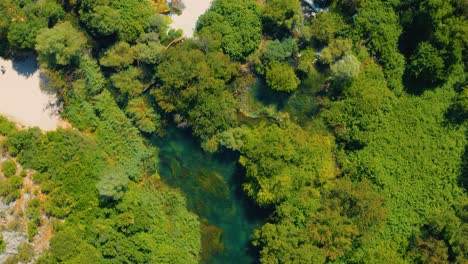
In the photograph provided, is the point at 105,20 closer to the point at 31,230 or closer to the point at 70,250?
the point at 31,230

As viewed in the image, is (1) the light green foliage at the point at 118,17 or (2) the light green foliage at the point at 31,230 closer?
(1) the light green foliage at the point at 118,17

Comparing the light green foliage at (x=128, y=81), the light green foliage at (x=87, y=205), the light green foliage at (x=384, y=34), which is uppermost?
the light green foliage at (x=384, y=34)

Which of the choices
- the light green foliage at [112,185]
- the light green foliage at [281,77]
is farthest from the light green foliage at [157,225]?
the light green foliage at [281,77]

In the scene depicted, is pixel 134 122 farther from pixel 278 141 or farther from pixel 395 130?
pixel 395 130

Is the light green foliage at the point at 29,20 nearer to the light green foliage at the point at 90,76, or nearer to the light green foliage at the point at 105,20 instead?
the light green foliage at the point at 105,20

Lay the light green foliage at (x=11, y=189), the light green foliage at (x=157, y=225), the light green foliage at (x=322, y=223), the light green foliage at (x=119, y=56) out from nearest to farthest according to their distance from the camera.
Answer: the light green foliage at (x=322, y=223)
the light green foliage at (x=11, y=189)
the light green foliage at (x=157, y=225)
the light green foliage at (x=119, y=56)

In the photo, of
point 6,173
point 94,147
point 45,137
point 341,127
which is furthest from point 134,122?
point 341,127

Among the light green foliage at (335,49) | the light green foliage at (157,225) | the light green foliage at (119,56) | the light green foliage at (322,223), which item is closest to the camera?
the light green foliage at (322,223)

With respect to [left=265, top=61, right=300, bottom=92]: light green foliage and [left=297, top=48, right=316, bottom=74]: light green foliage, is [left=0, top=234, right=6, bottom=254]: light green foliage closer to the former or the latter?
[left=265, top=61, right=300, bottom=92]: light green foliage
